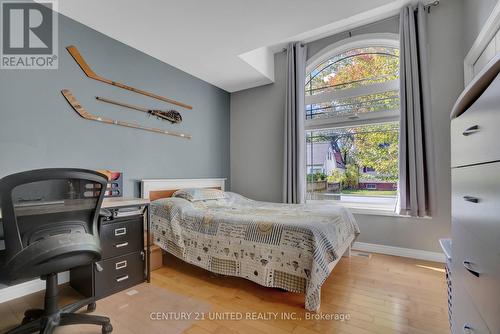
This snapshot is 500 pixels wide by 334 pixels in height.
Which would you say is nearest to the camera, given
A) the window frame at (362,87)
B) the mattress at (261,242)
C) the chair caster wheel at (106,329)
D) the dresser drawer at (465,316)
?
the dresser drawer at (465,316)

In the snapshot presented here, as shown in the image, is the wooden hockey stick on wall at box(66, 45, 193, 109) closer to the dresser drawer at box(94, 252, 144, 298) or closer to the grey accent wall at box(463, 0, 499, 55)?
the dresser drawer at box(94, 252, 144, 298)

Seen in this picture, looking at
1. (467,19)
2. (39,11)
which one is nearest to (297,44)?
(467,19)

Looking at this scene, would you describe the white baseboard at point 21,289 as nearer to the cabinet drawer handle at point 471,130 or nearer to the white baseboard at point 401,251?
the cabinet drawer handle at point 471,130

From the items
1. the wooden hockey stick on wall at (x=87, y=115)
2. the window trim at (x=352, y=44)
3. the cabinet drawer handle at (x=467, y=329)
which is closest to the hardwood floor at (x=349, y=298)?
the cabinet drawer handle at (x=467, y=329)

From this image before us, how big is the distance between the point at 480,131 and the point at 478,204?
0.69ft

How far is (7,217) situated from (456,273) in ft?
6.88

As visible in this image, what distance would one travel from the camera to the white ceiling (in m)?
2.20

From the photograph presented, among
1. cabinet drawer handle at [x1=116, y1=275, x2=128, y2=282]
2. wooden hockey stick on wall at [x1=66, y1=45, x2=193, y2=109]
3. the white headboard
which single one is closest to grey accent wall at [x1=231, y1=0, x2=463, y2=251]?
the white headboard

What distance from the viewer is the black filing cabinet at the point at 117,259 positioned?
1.90 metres

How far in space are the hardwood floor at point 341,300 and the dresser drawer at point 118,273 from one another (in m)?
0.23

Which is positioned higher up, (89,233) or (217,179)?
(217,179)

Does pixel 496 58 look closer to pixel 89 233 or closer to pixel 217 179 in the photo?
pixel 89 233

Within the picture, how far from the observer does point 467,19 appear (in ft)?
8.25

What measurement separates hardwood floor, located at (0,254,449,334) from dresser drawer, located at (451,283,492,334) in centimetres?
69
